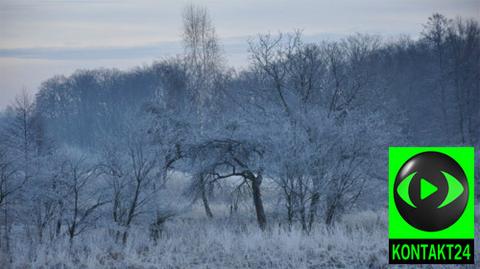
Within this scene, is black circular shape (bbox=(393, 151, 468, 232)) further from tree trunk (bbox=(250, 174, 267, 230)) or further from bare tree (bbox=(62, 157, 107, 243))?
tree trunk (bbox=(250, 174, 267, 230))

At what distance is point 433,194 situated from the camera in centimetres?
484

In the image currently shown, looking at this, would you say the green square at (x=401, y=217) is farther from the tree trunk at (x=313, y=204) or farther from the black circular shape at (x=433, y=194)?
the tree trunk at (x=313, y=204)

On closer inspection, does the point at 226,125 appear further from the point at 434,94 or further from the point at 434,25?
the point at 434,94

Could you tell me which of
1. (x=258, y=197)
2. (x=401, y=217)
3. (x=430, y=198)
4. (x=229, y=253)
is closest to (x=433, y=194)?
(x=430, y=198)

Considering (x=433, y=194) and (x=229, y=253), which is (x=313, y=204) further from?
(x=433, y=194)

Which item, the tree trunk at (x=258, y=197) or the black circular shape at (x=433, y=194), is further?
the tree trunk at (x=258, y=197)

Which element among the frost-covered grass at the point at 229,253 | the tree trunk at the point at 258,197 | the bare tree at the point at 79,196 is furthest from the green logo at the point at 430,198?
the tree trunk at the point at 258,197

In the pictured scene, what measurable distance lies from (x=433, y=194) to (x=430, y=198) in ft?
0.18

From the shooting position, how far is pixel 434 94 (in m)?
40.1

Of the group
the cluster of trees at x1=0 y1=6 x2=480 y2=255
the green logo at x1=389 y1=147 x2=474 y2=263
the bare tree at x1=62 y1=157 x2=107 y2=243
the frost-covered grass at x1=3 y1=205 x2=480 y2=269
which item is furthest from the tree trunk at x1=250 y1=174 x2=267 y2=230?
the green logo at x1=389 y1=147 x2=474 y2=263

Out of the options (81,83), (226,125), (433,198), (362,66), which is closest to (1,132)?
(226,125)

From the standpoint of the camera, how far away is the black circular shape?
4770 mm

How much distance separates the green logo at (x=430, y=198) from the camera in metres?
4.78

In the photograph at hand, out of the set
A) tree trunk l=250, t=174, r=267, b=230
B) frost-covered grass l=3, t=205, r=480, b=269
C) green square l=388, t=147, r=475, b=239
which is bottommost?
tree trunk l=250, t=174, r=267, b=230
